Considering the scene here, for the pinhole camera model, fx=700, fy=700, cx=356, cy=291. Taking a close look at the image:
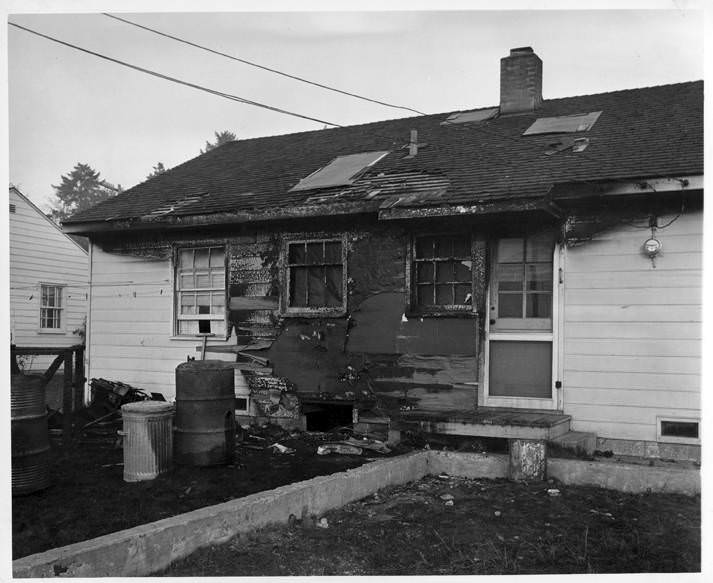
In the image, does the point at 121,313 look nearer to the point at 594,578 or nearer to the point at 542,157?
the point at 542,157

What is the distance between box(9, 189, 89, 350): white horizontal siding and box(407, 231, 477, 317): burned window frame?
9.23 m

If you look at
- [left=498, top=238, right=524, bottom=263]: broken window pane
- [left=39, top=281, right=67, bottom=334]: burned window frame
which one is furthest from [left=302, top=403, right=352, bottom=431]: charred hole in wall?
[left=39, top=281, right=67, bottom=334]: burned window frame

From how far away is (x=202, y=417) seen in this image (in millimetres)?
7141

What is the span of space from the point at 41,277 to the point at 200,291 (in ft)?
24.9

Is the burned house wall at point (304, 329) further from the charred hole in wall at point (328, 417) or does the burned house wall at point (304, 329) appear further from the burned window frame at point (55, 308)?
the burned window frame at point (55, 308)

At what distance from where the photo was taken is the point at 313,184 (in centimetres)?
1017

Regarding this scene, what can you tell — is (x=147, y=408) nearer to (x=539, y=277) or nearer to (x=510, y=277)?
(x=510, y=277)

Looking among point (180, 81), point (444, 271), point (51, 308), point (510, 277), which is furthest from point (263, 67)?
point (51, 308)

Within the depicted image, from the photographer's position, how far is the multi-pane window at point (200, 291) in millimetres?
10711

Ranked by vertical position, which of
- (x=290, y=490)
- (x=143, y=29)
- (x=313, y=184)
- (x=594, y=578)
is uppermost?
(x=143, y=29)

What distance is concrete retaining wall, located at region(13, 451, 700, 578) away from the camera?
4012 millimetres

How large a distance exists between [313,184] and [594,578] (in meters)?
6.83

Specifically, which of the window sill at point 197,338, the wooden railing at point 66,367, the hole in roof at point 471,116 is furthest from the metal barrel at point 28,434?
the hole in roof at point 471,116

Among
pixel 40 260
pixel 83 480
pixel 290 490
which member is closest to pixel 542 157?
pixel 290 490
